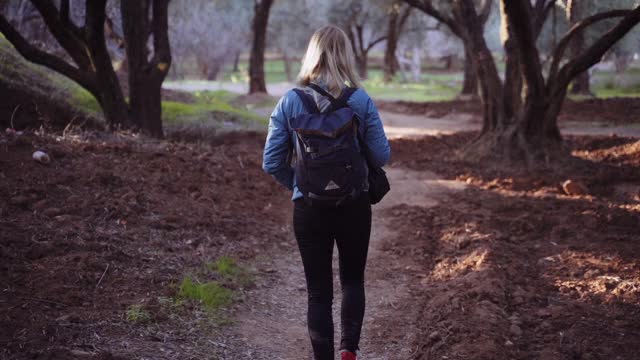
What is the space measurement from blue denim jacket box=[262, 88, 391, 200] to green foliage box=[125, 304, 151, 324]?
146 centimetres

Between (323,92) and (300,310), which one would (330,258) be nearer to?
(323,92)

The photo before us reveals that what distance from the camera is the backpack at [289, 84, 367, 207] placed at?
12.1 ft

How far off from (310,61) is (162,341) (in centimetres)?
196

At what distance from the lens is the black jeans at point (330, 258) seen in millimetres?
3873

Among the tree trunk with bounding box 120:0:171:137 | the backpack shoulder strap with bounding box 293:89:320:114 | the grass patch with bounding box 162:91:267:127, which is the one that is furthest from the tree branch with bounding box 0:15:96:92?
the backpack shoulder strap with bounding box 293:89:320:114

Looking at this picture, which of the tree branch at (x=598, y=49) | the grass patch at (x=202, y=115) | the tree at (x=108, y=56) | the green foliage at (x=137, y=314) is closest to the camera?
the green foliage at (x=137, y=314)

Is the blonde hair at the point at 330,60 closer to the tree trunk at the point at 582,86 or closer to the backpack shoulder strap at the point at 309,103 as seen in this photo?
the backpack shoulder strap at the point at 309,103

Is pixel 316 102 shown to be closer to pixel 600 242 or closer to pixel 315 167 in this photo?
pixel 315 167

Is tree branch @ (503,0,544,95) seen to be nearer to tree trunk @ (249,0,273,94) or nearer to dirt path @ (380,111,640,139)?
dirt path @ (380,111,640,139)

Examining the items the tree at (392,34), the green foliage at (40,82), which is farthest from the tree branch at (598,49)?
the tree at (392,34)

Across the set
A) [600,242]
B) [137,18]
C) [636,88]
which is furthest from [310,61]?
[636,88]

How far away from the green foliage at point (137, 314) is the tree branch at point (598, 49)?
7459 millimetres

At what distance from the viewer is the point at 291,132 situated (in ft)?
12.8

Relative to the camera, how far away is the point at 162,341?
457cm
